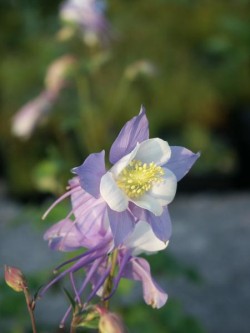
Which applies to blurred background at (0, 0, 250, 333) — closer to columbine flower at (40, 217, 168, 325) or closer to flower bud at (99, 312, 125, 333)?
columbine flower at (40, 217, 168, 325)

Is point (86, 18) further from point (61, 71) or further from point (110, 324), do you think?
point (110, 324)

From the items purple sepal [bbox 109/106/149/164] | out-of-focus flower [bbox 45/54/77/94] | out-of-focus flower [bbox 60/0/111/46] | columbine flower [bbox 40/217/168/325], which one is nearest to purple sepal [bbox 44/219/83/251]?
columbine flower [bbox 40/217/168/325]

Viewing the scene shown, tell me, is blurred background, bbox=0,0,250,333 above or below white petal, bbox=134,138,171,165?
below

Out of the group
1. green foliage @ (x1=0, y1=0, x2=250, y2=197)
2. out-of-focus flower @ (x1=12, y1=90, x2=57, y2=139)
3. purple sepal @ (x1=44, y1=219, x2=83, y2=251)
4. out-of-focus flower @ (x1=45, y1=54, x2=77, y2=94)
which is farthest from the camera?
green foliage @ (x1=0, y1=0, x2=250, y2=197)

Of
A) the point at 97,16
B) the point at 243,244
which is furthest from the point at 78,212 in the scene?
the point at 243,244

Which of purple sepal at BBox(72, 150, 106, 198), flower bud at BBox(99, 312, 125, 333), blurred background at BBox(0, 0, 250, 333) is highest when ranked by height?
purple sepal at BBox(72, 150, 106, 198)


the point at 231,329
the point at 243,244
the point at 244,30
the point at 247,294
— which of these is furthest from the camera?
the point at 244,30

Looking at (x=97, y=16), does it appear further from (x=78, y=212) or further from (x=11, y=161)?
(x=11, y=161)

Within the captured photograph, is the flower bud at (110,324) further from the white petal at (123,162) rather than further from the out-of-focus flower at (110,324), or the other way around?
the white petal at (123,162)
